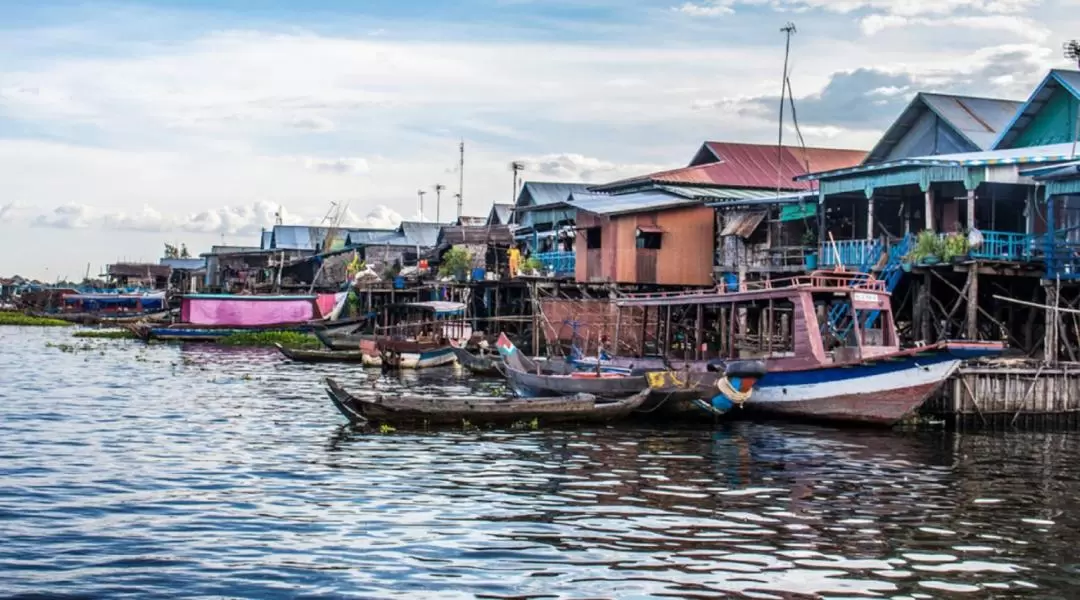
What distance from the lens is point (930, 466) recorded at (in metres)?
17.2

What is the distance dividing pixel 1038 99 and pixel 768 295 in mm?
11657

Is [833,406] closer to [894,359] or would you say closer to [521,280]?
[894,359]

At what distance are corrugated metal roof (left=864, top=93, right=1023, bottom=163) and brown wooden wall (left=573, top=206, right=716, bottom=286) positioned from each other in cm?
537

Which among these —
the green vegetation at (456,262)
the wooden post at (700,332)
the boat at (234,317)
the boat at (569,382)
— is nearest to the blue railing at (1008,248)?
the wooden post at (700,332)

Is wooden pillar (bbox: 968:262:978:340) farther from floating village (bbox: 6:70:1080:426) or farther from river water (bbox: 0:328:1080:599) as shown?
river water (bbox: 0:328:1080:599)

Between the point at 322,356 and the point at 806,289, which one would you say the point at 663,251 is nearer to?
the point at 322,356

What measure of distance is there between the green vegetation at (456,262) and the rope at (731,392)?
24.2m

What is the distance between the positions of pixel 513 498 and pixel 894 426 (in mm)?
10236

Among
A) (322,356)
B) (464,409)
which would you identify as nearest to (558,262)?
(322,356)

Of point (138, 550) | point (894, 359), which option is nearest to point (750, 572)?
point (138, 550)

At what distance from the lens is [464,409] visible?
20.0m

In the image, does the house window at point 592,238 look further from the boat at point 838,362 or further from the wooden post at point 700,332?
the boat at point 838,362

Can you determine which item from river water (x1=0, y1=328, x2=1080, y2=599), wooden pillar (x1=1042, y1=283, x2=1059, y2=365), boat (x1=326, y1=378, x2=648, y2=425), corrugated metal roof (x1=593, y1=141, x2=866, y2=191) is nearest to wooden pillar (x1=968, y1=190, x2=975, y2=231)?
wooden pillar (x1=1042, y1=283, x2=1059, y2=365)

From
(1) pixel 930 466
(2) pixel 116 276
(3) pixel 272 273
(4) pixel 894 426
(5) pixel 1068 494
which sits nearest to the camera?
(5) pixel 1068 494
